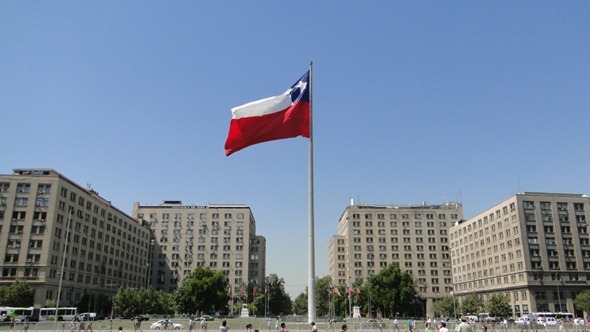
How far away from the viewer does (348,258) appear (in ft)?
591

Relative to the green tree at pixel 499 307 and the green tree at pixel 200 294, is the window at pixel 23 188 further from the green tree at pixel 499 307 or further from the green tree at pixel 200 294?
the green tree at pixel 499 307

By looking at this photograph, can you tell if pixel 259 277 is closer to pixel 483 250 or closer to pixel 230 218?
pixel 230 218

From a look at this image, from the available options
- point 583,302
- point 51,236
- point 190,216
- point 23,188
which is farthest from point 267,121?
point 190,216

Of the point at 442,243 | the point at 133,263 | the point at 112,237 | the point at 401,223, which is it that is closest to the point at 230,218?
the point at 133,263

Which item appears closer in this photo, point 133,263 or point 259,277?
point 133,263

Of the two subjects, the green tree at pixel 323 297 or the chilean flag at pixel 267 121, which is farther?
the green tree at pixel 323 297

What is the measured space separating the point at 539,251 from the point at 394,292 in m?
37.8

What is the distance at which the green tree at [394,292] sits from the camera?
372 feet

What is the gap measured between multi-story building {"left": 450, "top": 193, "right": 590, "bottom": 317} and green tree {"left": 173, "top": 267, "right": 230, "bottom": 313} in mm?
73943

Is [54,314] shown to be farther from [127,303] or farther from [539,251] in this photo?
[539,251]

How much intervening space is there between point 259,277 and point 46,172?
8941 cm

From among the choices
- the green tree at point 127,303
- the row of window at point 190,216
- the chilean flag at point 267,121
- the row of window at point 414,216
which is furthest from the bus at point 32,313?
the row of window at point 414,216

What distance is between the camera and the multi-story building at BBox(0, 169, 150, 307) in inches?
3725

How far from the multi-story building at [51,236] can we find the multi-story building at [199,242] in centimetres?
4233
